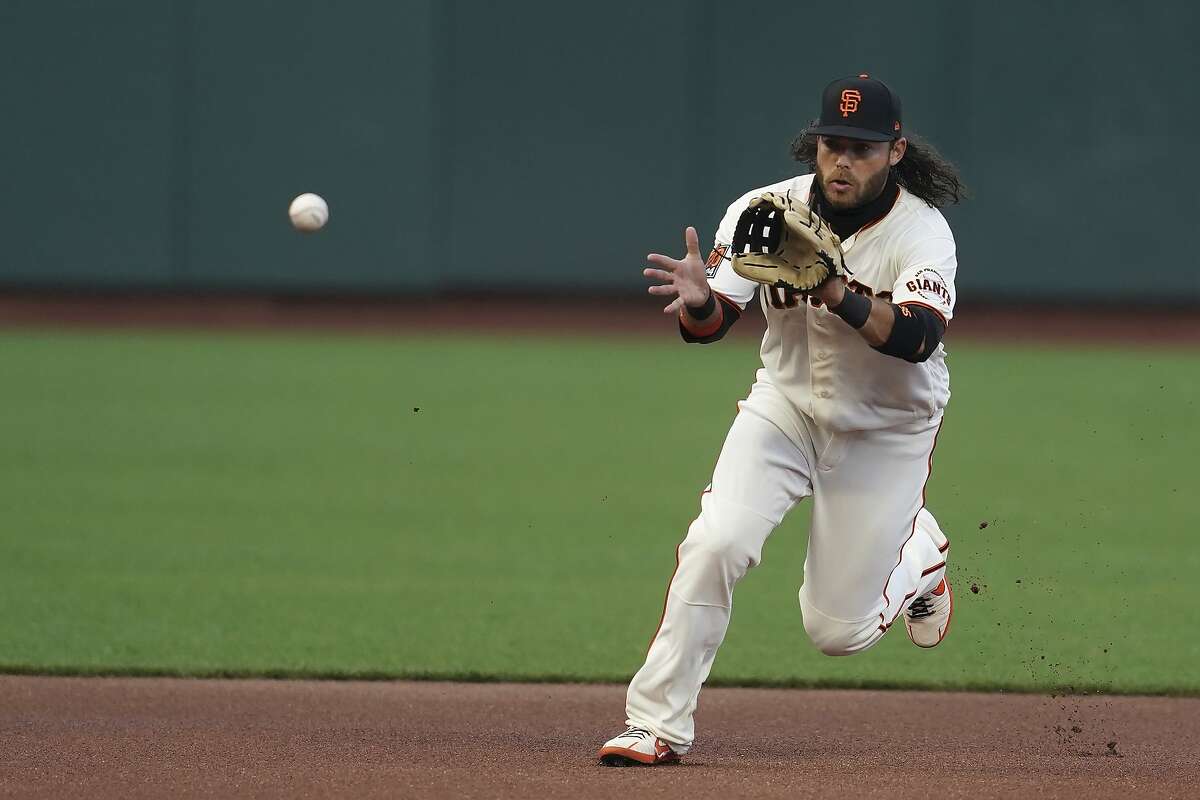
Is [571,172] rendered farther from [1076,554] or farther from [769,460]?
[769,460]

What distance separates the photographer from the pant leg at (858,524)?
5.09 metres

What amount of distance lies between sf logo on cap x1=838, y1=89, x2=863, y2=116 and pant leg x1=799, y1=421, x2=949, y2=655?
957mm

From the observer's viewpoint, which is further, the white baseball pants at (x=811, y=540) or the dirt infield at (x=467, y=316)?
the dirt infield at (x=467, y=316)

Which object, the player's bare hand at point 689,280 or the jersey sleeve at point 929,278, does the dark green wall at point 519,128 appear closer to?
the jersey sleeve at point 929,278

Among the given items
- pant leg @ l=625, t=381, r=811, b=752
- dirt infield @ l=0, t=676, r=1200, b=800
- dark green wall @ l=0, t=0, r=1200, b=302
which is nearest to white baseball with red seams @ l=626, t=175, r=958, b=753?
pant leg @ l=625, t=381, r=811, b=752

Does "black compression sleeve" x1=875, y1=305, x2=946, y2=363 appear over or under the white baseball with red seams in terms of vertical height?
over

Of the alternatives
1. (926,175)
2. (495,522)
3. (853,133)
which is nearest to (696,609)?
(853,133)

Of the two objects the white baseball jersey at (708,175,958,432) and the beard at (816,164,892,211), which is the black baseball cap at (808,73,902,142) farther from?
the white baseball jersey at (708,175,958,432)

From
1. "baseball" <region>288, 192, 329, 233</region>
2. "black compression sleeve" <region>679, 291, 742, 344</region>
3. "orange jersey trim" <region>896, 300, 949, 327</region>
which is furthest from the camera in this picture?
"baseball" <region>288, 192, 329, 233</region>

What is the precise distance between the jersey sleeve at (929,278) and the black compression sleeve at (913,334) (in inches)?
1.8

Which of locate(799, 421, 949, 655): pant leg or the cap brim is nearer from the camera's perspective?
the cap brim

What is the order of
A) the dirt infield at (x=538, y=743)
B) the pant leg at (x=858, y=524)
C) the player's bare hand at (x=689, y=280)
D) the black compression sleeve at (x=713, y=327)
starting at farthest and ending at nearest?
the pant leg at (x=858, y=524), the black compression sleeve at (x=713, y=327), the player's bare hand at (x=689, y=280), the dirt infield at (x=538, y=743)

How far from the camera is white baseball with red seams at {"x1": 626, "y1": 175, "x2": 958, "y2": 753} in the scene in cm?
467

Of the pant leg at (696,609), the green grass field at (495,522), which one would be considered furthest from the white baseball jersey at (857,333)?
the green grass field at (495,522)
